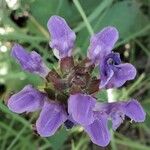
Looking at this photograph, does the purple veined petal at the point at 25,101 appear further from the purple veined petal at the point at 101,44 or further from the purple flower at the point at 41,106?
the purple veined petal at the point at 101,44

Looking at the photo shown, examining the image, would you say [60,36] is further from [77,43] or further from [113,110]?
[77,43]

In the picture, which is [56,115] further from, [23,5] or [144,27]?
[144,27]

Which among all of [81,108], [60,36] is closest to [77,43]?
[60,36]

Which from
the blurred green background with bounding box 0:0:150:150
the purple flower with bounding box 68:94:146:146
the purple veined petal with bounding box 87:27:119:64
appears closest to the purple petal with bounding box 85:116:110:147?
the purple flower with bounding box 68:94:146:146

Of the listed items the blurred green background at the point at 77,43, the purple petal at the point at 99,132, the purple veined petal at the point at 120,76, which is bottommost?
the blurred green background at the point at 77,43

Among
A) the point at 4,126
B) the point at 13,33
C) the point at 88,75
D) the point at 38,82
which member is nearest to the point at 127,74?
the point at 88,75

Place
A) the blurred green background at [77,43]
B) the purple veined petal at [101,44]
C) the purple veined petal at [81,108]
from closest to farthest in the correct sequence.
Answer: the purple veined petal at [81,108] < the purple veined petal at [101,44] < the blurred green background at [77,43]

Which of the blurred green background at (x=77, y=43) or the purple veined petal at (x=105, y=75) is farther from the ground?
the purple veined petal at (x=105, y=75)

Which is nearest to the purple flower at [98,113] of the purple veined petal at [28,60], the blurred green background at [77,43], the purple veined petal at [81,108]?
the purple veined petal at [81,108]
